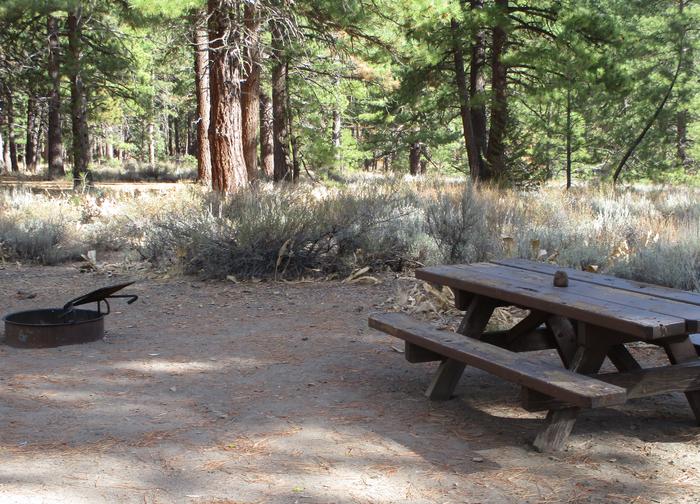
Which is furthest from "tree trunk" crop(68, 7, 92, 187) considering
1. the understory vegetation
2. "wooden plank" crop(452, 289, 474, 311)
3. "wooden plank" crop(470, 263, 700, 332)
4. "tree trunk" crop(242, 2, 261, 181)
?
"wooden plank" crop(470, 263, 700, 332)

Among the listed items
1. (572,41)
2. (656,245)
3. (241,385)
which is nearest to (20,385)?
(241,385)

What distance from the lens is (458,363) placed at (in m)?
4.26

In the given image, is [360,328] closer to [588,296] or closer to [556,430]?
[588,296]

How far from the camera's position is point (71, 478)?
122 inches

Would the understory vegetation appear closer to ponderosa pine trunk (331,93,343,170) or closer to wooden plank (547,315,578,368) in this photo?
wooden plank (547,315,578,368)

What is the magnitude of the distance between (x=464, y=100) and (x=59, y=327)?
12007 millimetres

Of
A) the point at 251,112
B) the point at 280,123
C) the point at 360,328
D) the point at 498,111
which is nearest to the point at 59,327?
the point at 360,328

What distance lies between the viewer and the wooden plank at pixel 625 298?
332 centimetres

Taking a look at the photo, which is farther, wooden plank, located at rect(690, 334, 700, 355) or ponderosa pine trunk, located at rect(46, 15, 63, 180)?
ponderosa pine trunk, located at rect(46, 15, 63, 180)

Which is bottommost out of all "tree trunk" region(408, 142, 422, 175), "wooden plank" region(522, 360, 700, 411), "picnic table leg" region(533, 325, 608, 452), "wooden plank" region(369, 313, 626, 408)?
"picnic table leg" region(533, 325, 608, 452)

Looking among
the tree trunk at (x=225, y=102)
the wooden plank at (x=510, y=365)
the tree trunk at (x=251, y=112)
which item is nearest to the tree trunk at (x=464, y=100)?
the tree trunk at (x=251, y=112)

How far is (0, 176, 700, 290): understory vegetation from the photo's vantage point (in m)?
7.48

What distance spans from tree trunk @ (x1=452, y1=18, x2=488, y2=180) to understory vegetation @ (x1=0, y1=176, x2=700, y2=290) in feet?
19.5

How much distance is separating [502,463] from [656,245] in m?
4.77
